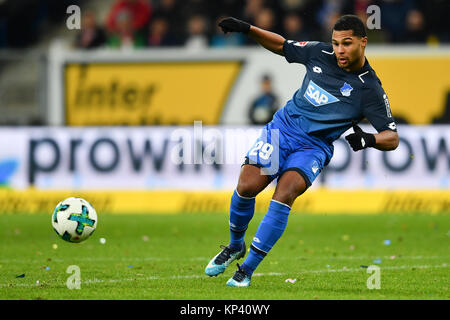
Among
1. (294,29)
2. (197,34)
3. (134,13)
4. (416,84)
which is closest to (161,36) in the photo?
(197,34)

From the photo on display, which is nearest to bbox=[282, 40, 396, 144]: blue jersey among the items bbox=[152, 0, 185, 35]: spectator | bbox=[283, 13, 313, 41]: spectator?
bbox=[283, 13, 313, 41]: spectator

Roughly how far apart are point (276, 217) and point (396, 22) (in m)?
11.0

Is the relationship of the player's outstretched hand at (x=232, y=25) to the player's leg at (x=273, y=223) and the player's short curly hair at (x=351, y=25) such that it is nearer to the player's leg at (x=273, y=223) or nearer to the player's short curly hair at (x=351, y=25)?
the player's short curly hair at (x=351, y=25)

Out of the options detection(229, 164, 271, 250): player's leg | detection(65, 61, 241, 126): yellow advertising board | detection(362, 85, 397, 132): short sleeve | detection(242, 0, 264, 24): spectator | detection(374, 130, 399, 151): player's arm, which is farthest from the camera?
detection(242, 0, 264, 24): spectator

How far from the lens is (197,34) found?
57.4 feet

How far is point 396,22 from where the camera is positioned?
17.5m

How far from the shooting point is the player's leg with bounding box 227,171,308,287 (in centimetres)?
733

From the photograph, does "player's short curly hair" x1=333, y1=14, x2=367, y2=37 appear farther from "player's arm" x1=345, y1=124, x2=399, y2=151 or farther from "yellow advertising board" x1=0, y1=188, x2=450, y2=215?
"yellow advertising board" x1=0, y1=188, x2=450, y2=215

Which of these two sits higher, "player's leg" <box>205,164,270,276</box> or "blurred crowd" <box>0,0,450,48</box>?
"blurred crowd" <box>0,0,450,48</box>

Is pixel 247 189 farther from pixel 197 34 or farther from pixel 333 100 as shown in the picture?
pixel 197 34

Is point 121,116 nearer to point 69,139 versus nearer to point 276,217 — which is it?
point 69,139

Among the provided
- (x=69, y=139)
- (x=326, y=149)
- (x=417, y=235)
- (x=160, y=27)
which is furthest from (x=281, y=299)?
(x=160, y=27)

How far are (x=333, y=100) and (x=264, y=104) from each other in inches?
347

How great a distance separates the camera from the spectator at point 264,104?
16344 mm
